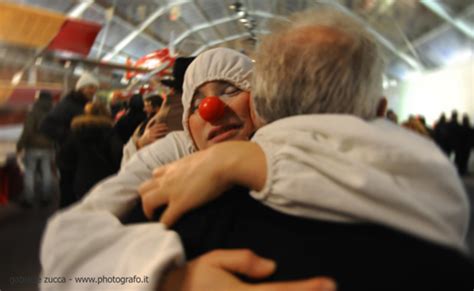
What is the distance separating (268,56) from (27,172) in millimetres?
297

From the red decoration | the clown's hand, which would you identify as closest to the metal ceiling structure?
the red decoration

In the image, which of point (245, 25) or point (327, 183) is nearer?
point (327, 183)

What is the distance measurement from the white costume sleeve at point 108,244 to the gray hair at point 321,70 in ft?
0.55

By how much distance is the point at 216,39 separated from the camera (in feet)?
1.34

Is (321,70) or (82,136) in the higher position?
(321,70)

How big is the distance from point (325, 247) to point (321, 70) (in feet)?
0.53

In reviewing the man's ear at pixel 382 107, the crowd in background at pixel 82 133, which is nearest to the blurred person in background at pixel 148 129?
the crowd in background at pixel 82 133

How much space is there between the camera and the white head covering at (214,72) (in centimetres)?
38

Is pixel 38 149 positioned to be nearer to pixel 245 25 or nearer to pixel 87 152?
pixel 87 152

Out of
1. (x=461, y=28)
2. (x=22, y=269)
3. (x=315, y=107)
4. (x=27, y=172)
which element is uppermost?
(x=461, y=28)

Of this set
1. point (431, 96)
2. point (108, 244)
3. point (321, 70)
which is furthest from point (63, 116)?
point (431, 96)

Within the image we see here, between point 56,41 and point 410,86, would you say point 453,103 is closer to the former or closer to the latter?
point 410,86

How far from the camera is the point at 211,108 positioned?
370 mm

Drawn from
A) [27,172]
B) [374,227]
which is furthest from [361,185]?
[27,172]
